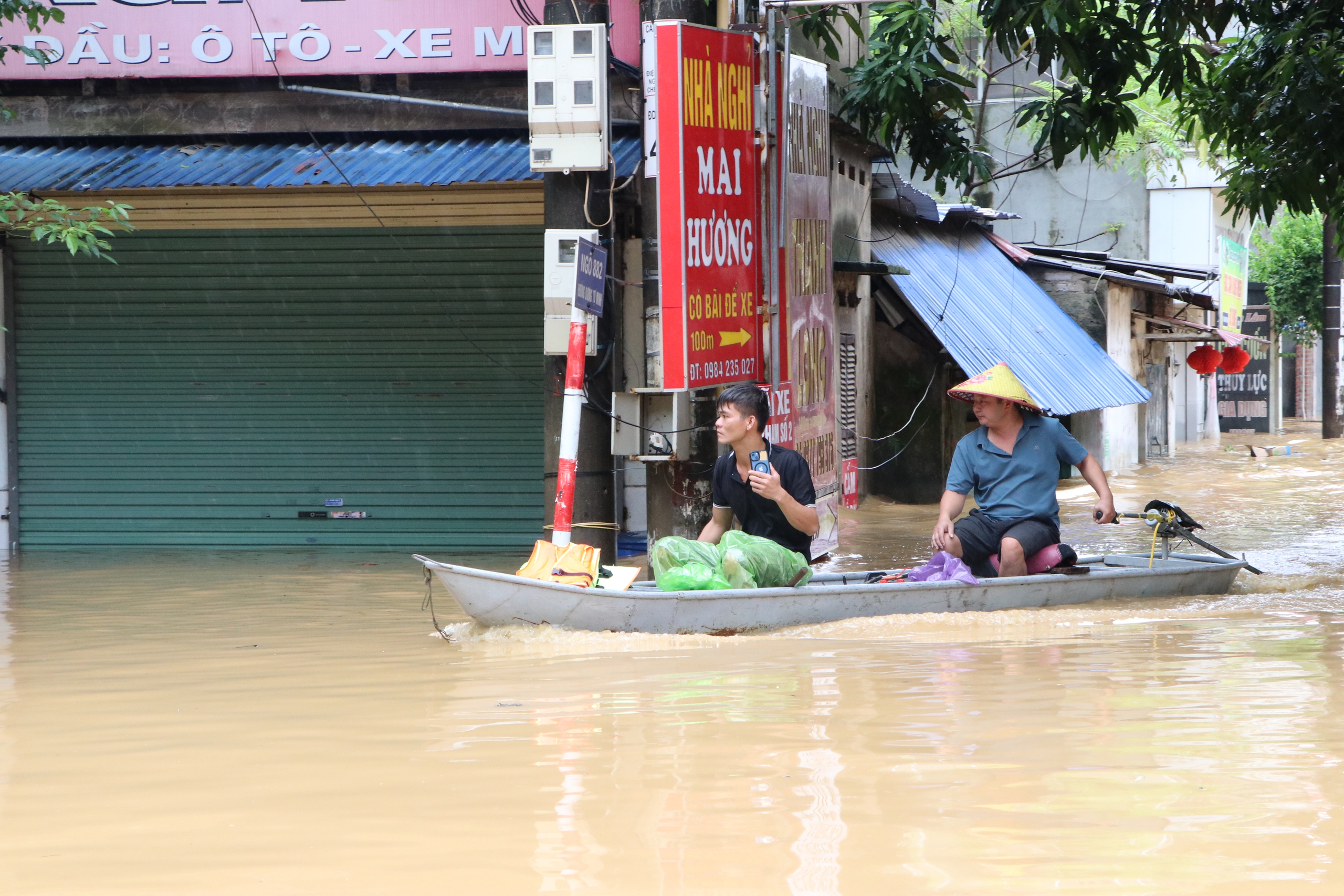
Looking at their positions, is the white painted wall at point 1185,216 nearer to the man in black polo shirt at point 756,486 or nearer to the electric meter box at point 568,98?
the electric meter box at point 568,98

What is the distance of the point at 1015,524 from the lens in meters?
7.52

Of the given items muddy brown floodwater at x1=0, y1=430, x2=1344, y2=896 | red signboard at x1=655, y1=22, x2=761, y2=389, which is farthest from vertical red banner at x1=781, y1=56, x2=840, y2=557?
muddy brown floodwater at x1=0, y1=430, x2=1344, y2=896

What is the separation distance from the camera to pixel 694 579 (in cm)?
677

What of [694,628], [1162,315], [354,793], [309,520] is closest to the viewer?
[354,793]

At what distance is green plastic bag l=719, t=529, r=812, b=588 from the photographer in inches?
269

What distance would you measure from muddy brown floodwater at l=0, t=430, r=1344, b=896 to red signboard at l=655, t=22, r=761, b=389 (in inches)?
84.0

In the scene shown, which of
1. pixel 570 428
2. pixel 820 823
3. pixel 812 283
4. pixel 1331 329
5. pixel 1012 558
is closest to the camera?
pixel 820 823

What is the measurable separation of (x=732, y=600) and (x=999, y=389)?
6.35ft

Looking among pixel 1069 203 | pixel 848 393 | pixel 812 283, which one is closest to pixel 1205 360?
pixel 1069 203

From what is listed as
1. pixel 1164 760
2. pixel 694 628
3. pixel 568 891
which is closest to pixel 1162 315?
pixel 694 628

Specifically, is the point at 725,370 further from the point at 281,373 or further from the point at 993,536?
the point at 281,373

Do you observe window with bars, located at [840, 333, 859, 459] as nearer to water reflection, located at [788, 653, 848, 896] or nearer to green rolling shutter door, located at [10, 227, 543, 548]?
green rolling shutter door, located at [10, 227, 543, 548]

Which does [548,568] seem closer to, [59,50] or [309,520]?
[309,520]

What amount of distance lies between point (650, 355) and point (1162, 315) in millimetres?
18902
